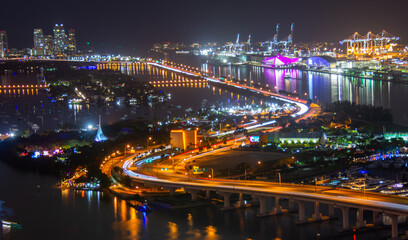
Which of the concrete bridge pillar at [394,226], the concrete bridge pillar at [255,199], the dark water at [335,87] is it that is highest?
the dark water at [335,87]

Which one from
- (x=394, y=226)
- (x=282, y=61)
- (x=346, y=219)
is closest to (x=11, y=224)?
(x=346, y=219)

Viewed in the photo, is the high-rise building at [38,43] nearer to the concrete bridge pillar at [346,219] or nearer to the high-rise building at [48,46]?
the high-rise building at [48,46]

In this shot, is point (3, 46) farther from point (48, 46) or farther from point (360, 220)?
point (360, 220)

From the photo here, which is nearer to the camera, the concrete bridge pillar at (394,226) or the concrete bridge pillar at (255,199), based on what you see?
the concrete bridge pillar at (394,226)

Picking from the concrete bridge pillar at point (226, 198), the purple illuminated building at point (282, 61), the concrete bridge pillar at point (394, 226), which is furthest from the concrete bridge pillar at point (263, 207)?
the purple illuminated building at point (282, 61)

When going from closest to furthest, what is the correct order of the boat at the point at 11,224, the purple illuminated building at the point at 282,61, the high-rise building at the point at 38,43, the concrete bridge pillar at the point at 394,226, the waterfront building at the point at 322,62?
1. the concrete bridge pillar at the point at 394,226
2. the boat at the point at 11,224
3. the waterfront building at the point at 322,62
4. the purple illuminated building at the point at 282,61
5. the high-rise building at the point at 38,43

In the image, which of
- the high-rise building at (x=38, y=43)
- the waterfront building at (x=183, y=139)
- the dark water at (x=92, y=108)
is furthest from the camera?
the high-rise building at (x=38, y=43)

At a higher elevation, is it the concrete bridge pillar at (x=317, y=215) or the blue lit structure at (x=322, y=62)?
the blue lit structure at (x=322, y=62)
